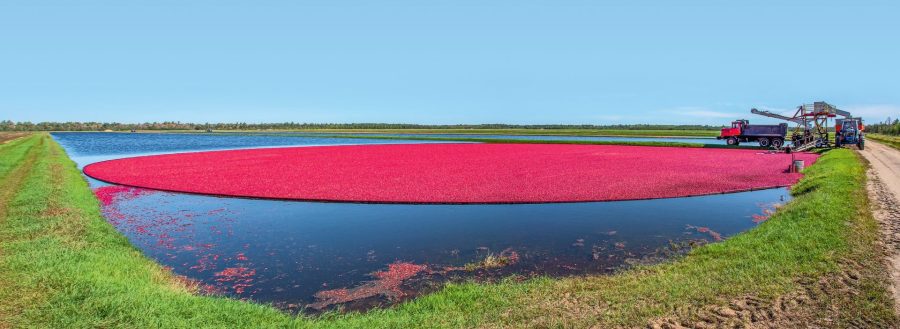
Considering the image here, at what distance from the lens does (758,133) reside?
57.4m

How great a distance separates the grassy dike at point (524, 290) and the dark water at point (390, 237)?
1.12m

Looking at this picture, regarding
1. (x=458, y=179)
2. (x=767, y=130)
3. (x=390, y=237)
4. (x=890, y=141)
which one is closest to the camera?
(x=390, y=237)

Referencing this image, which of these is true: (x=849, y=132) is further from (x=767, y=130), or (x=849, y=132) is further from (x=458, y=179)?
(x=458, y=179)

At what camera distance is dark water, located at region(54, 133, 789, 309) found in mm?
10867

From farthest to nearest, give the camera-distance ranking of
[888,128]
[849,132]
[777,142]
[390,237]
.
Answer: [888,128] → [777,142] → [849,132] → [390,237]

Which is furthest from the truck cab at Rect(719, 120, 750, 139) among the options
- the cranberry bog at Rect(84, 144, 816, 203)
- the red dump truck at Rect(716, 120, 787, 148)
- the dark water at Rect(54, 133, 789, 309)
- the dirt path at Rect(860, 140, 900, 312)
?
the dark water at Rect(54, 133, 789, 309)

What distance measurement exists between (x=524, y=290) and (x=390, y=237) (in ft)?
20.7

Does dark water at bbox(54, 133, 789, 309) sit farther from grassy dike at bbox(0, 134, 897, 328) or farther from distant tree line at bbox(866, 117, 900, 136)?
distant tree line at bbox(866, 117, 900, 136)

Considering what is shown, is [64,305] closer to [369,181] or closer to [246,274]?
[246,274]

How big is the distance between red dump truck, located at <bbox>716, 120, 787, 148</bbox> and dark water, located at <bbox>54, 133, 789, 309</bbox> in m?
40.5

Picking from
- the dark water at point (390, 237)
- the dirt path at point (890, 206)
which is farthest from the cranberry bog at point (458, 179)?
the dirt path at point (890, 206)

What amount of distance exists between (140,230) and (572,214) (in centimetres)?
1510

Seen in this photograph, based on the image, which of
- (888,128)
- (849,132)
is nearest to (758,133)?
(849,132)

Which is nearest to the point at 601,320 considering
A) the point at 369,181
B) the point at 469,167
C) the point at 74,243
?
the point at 74,243
